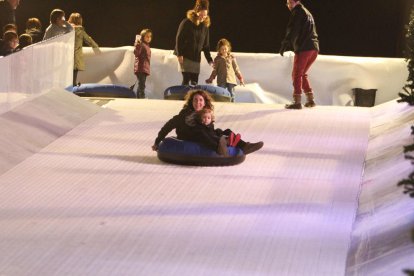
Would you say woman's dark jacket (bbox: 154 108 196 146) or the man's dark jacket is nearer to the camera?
woman's dark jacket (bbox: 154 108 196 146)

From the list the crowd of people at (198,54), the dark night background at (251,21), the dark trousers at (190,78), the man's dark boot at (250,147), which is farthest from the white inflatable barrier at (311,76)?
the man's dark boot at (250,147)

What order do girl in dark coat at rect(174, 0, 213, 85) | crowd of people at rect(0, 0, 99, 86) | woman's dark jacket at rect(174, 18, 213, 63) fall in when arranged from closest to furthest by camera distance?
crowd of people at rect(0, 0, 99, 86), girl in dark coat at rect(174, 0, 213, 85), woman's dark jacket at rect(174, 18, 213, 63)

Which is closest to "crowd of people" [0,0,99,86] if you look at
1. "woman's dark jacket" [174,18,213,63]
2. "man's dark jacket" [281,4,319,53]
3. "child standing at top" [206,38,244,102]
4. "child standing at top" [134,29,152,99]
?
"child standing at top" [134,29,152,99]

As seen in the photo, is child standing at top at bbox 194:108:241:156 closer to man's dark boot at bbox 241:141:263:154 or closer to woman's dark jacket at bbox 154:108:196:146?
woman's dark jacket at bbox 154:108:196:146

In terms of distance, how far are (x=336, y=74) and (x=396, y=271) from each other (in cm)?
1001

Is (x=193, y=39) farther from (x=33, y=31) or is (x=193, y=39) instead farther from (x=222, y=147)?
(x=222, y=147)

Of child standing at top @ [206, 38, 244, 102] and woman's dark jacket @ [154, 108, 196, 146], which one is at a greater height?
woman's dark jacket @ [154, 108, 196, 146]

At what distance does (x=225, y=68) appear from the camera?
52.5ft

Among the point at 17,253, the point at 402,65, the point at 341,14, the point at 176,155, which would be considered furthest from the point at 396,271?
the point at 341,14

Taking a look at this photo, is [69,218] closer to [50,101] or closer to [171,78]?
[50,101]

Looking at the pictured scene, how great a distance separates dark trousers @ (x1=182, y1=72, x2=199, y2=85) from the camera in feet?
51.7

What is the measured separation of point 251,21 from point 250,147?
891 cm

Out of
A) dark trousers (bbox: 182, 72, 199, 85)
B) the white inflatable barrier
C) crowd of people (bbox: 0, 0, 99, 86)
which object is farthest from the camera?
the white inflatable barrier

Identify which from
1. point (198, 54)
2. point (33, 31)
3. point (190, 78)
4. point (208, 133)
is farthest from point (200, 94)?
point (33, 31)
